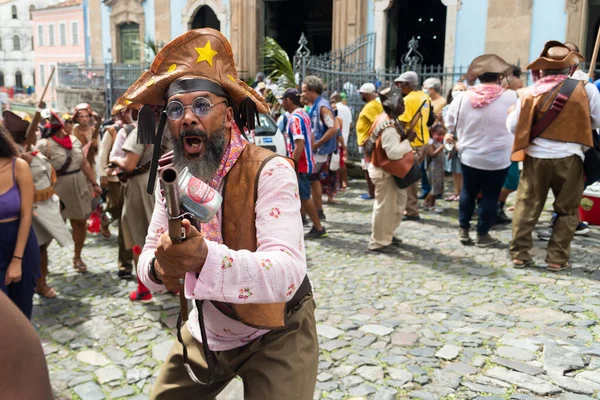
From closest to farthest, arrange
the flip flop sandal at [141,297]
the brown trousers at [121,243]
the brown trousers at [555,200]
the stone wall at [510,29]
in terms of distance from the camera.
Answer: the flip flop sandal at [141,297] → the brown trousers at [555,200] → the brown trousers at [121,243] → the stone wall at [510,29]

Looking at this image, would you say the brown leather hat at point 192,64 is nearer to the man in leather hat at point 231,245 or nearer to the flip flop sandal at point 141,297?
the man in leather hat at point 231,245

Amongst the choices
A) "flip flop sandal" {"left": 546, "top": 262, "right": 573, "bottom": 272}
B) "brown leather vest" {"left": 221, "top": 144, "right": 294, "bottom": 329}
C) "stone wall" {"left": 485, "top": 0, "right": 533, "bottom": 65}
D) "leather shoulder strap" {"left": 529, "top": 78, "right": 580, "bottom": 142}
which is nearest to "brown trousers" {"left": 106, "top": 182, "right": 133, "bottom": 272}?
"brown leather vest" {"left": 221, "top": 144, "right": 294, "bottom": 329}

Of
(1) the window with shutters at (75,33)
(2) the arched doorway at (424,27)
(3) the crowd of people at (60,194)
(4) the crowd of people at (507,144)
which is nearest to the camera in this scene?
(3) the crowd of people at (60,194)

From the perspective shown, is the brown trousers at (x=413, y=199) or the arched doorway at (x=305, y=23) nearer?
the brown trousers at (x=413, y=199)

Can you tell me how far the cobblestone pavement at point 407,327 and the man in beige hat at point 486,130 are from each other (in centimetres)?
78

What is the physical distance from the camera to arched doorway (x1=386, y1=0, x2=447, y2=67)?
61.9ft

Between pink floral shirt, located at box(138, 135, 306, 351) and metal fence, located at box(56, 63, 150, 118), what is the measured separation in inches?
668

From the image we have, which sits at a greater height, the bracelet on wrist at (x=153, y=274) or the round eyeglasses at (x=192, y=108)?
the round eyeglasses at (x=192, y=108)

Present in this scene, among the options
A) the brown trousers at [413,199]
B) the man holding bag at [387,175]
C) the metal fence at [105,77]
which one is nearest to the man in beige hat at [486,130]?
the man holding bag at [387,175]

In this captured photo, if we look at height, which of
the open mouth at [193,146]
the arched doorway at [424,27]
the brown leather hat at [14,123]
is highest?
the arched doorway at [424,27]

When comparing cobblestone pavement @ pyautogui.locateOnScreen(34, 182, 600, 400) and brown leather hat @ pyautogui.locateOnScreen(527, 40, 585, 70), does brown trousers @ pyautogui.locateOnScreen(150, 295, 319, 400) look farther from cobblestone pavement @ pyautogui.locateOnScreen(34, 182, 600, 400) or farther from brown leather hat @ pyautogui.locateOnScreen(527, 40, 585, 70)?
brown leather hat @ pyautogui.locateOnScreen(527, 40, 585, 70)

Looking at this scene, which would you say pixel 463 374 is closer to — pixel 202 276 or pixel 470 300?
pixel 470 300

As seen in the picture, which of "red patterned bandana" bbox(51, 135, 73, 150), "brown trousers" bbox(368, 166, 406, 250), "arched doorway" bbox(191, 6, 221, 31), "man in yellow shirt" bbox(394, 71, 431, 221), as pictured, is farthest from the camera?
"arched doorway" bbox(191, 6, 221, 31)

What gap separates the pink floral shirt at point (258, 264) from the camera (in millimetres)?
1699
